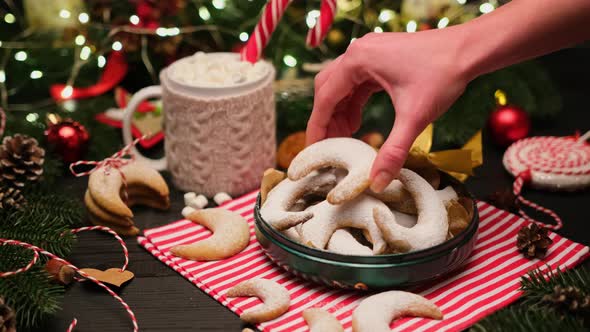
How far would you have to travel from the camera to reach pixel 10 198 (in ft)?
3.88

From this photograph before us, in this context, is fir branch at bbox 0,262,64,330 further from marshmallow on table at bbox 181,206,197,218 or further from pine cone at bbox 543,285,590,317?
pine cone at bbox 543,285,590,317

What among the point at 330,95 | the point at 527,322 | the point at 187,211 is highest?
the point at 330,95

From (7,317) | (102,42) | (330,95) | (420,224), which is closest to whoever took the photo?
(7,317)

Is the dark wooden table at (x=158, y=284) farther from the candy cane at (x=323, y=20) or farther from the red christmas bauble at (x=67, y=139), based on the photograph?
the candy cane at (x=323, y=20)

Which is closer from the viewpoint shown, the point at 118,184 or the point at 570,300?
the point at 570,300

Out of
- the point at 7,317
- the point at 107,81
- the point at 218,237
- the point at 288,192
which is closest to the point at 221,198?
the point at 218,237

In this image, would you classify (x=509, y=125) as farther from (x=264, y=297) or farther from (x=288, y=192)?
(x=264, y=297)

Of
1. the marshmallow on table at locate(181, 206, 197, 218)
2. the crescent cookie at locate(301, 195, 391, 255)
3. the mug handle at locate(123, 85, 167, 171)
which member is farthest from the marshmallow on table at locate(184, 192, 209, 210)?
the crescent cookie at locate(301, 195, 391, 255)

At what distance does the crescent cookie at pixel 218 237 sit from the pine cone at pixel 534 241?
45 cm

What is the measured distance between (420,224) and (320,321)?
7.8 inches

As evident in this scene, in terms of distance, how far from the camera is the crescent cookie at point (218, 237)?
44.1 inches

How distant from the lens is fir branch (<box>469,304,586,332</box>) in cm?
87

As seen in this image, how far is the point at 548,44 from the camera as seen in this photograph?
944 millimetres

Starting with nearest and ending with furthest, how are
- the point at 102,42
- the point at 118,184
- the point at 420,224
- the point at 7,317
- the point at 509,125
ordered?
the point at 7,317
the point at 420,224
the point at 118,184
the point at 509,125
the point at 102,42
